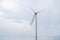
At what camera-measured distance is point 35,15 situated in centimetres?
2348

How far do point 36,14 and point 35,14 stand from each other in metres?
0.27

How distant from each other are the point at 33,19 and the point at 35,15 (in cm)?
146

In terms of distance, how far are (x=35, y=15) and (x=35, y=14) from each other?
0.83 ft

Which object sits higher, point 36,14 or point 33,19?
point 36,14

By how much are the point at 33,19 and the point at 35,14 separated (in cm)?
164

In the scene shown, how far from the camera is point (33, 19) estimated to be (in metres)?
22.6

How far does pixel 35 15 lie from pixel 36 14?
14.4 inches

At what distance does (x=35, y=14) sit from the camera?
23469 mm

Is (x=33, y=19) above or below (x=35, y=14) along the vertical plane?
below

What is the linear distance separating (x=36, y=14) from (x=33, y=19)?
1.67 m
